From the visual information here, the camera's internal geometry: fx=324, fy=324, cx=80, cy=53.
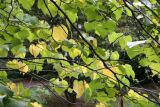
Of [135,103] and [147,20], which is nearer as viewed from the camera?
[147,20]

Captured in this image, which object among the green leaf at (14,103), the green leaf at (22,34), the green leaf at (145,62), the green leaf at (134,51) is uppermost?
the green leaf at (22,34)

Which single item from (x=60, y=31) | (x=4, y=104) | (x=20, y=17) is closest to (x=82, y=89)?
(x=60, y=31)

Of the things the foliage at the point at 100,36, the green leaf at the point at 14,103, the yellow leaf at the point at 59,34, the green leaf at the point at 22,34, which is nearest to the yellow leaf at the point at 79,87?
the foliage at the point at 100,36

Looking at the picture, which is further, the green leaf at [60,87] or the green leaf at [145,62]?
the green leaf at [60,87]

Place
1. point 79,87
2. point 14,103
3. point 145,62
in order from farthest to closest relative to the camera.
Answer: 1. point 79,87
2. point 145,62
3. point 14,103

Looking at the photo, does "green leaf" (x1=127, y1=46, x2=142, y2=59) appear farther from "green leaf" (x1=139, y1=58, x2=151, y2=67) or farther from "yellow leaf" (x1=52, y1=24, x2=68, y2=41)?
"yellow leaf" (x1=52, y1=24, x2=68, y2=41)

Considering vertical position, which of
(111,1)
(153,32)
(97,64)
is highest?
(111,1)

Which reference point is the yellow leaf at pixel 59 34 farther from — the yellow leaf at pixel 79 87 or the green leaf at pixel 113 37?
the yellow leaf at pixel 79 87

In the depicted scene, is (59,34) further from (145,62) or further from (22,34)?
(145,62)

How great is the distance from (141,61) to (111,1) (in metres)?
0.25

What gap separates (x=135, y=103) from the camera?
4.01 ft

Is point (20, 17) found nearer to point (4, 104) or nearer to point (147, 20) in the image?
point (147, 20)

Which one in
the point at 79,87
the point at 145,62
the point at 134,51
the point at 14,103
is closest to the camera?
the point at 14,103

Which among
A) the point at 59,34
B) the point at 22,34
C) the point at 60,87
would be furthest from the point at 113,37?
the point at 60,87
